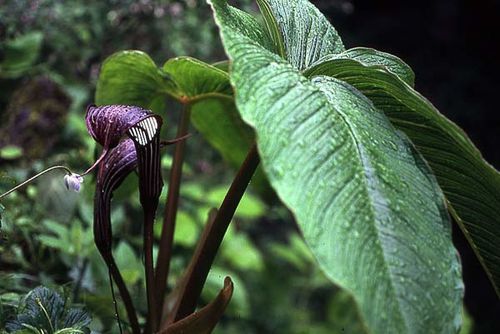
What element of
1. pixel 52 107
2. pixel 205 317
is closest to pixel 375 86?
pixel 205 317

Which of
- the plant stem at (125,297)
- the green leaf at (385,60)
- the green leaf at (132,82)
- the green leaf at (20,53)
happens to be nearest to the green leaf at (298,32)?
the green leaf at (385,60)

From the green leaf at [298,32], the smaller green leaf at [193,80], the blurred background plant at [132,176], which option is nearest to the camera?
the green leaf at [298,32]

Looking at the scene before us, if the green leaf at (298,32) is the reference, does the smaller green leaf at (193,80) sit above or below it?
below

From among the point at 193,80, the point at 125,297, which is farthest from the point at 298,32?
the point at 125,297

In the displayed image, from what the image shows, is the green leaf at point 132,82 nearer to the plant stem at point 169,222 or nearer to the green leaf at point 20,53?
the plant stem at point 169,222

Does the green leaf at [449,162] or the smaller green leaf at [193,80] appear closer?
the green leaf at [449,162]
